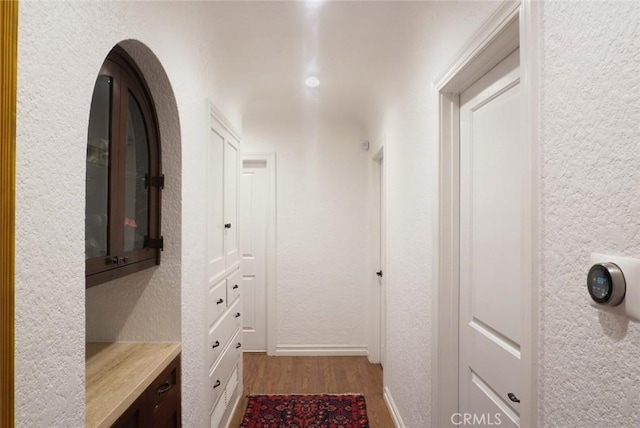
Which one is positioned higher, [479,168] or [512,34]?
[512,34]

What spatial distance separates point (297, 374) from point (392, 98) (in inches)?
98.4

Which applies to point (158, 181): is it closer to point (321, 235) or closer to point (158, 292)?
point (158, 292)

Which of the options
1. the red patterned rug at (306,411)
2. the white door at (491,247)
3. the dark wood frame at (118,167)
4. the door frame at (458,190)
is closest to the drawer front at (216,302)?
the dark wood frame at (118,167)

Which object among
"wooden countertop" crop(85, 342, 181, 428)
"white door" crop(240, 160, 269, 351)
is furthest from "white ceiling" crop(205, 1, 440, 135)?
"wooden countertop" crop(85, 342, 181, 428)

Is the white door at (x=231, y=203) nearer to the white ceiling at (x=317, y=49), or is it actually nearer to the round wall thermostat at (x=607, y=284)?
the white ceiling at (x=317, y=49)

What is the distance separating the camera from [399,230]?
2.24 m

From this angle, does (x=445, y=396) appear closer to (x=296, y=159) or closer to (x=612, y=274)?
(x=612, y=274)

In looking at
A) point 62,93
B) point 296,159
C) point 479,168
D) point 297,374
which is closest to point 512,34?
point 479,168

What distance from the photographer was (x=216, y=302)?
205 centimetres

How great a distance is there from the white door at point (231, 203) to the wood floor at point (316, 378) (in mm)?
1151

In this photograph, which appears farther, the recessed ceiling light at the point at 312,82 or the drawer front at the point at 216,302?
the recessed ceiling light at the point at 312,82

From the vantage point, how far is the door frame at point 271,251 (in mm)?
3500

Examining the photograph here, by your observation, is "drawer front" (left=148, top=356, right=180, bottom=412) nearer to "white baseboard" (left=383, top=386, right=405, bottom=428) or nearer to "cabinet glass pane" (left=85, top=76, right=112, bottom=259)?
"cabinet glass pane" (left=85, top=76, right=112, bottom=259)

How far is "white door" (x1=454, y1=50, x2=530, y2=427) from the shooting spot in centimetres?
108
